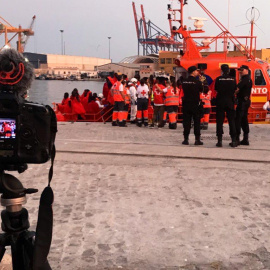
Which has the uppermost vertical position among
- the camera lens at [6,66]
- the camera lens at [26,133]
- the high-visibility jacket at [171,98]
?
the camera lens at [6,66]

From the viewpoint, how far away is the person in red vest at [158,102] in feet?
42.4

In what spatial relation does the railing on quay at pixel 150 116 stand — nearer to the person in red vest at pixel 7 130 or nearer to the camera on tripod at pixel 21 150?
the camera on tripod at pixel 21 150

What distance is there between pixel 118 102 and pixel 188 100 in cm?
452

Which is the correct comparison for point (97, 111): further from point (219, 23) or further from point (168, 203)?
point (168, 203)

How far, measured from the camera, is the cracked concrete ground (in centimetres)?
363

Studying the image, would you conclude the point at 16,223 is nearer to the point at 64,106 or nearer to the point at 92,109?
the point at 64,106

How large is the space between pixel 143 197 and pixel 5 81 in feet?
10.8

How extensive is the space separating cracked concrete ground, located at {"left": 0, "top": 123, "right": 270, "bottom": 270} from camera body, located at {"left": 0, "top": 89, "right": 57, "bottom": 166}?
1519 millimetres

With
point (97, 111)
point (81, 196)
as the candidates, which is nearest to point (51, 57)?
point (97, 111)

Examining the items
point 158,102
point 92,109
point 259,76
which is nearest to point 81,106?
point 92,109

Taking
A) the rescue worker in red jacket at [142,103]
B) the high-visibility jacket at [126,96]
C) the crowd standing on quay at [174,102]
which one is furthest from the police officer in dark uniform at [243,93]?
the high-visibility jacket at [126,96]

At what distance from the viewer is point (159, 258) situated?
3604mm

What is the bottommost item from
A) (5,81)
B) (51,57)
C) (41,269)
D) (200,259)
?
(200,259)

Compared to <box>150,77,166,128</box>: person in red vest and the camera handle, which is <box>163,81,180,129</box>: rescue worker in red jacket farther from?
the camera handle
